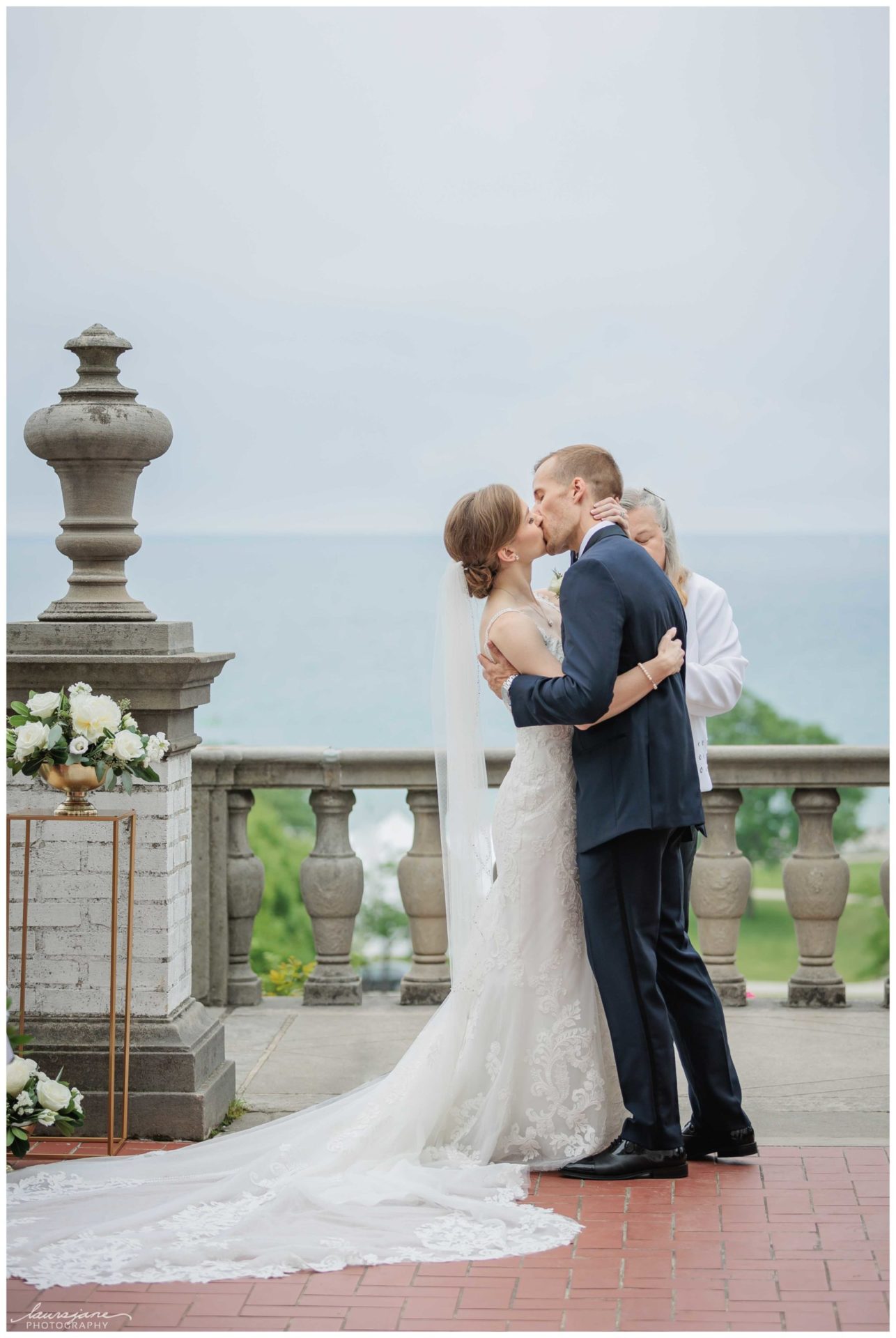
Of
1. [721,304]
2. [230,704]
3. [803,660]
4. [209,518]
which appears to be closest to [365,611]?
[230,704]

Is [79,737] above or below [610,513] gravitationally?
below

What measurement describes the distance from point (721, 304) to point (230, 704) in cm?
2717

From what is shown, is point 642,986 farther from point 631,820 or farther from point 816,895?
point 816,895

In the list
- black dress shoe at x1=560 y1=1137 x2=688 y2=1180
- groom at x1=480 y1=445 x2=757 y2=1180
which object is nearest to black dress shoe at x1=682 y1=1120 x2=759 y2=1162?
groom at x1=480 y1=445 x2=757 y2=1180

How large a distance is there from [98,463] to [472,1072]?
2.20m

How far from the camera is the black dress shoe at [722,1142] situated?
4.26 m

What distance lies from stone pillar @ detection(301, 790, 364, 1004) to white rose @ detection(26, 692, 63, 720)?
77.9 inches

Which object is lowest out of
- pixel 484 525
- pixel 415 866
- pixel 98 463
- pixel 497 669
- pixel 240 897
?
pixel 240 897

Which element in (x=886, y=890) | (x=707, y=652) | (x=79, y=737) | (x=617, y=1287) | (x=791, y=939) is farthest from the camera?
(x=791, y=939)

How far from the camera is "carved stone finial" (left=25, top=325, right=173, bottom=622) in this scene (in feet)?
15.5

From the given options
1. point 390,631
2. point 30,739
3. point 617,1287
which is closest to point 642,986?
point 617,1287

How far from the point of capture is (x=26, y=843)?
4.41m

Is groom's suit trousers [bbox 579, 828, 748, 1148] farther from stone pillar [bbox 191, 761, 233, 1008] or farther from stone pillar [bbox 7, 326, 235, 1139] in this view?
stone pillar [bbox 191, 761, 233, 1008]

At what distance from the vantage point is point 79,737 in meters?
4.18
